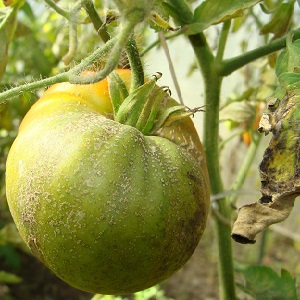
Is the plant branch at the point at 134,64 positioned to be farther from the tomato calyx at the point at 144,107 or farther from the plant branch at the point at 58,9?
the plant branch at the point at 58,9

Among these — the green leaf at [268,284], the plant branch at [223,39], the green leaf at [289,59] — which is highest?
the green leaf at [289,59]

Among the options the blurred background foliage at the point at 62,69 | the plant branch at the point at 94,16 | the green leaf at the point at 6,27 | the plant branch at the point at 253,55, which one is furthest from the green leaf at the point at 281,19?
the green leaf at the point at 6,27

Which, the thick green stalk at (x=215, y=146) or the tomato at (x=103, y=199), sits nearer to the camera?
the tomato at (x=103, y=199)

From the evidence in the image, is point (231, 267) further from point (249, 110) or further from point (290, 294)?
point (249, 110)

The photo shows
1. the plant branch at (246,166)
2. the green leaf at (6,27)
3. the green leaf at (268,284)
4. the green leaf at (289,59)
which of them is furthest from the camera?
the plant branch at (246,166)

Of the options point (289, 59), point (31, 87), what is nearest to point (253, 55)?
point (289, 59)

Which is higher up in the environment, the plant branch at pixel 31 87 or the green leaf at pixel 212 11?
the green leaf at pixel 212 11

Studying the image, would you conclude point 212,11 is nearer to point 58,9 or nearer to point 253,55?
point 253,55

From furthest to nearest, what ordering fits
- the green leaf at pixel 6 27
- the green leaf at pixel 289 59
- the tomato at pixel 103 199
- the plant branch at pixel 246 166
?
the plant branch at pixel 246 166, the green leaf at pixel 6 27, the green leaf at pixel 289 59, the tomato at pixel 103 199
